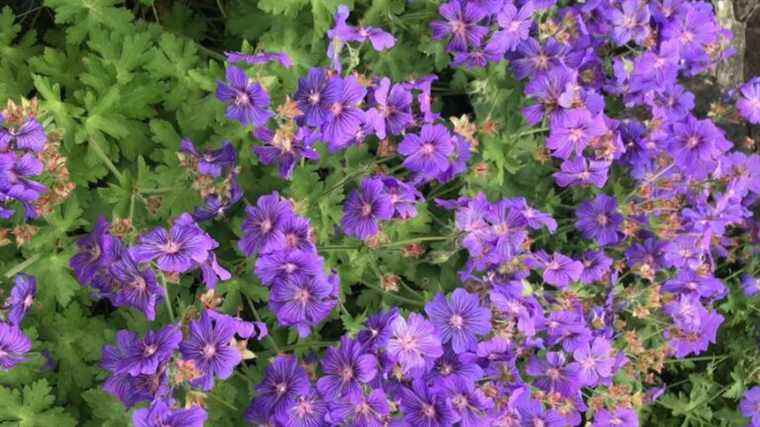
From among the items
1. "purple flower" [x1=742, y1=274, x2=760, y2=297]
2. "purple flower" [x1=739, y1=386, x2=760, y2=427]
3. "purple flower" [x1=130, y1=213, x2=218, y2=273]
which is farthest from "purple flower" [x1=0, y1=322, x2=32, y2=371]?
"purple flower" [x1=742, y1=274, x2=760, y2=297]

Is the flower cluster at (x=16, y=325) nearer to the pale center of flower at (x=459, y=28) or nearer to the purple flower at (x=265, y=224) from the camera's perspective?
the purple flower at (x=265, y=224)

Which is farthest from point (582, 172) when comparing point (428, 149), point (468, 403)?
point (468, 403)


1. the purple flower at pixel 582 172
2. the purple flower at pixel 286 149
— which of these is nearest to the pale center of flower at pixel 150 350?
the purple flower at pixel 286 149

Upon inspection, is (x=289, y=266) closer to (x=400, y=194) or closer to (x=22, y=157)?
(x=400, y=194)

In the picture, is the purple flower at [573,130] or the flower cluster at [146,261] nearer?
the flower cluster at [146,261]

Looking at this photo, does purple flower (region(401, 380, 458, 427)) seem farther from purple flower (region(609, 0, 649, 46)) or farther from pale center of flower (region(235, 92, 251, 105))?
purple flower (region(609, 0, 649, 46))

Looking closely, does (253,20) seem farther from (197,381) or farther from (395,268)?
(197,381)
